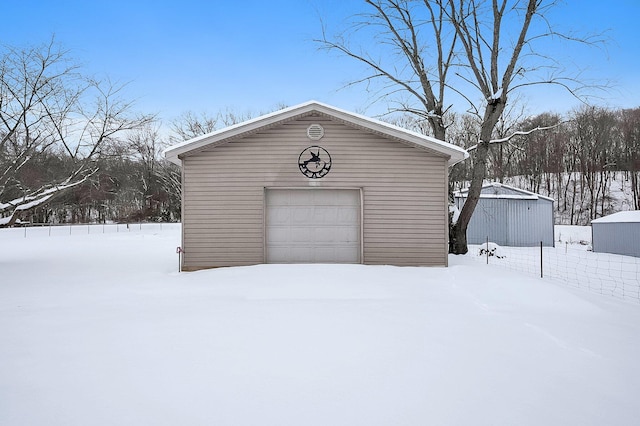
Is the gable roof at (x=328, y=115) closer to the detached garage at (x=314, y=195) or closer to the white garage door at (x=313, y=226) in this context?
the detached garage at (x=314, y=195)

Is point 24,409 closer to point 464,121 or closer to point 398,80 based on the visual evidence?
point 398,80

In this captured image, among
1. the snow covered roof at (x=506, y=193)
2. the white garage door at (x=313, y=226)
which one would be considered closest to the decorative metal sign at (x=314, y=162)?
the white garage door at (x=313, y=226)

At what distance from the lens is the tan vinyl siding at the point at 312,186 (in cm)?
901

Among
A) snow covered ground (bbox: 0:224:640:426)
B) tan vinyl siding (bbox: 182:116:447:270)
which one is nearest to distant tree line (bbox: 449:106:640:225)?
tan vinyl siding (bbox: 182:116:447:270)

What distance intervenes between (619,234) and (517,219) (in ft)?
13.2

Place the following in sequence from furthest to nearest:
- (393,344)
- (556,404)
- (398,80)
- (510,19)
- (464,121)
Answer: (464,121), (398,80), (510,19), (393,344), (556,404)

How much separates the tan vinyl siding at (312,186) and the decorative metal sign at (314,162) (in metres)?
0.10

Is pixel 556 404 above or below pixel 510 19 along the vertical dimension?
below

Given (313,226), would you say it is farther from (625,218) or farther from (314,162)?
(625,218)

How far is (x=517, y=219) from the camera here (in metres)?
19.6

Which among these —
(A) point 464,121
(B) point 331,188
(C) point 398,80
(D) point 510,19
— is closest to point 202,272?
(B) point 331,188

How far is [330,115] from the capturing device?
8.97 meters

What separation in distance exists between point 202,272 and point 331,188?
3.34 m

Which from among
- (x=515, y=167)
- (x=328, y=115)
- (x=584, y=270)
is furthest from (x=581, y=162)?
(x=328, y=115)
